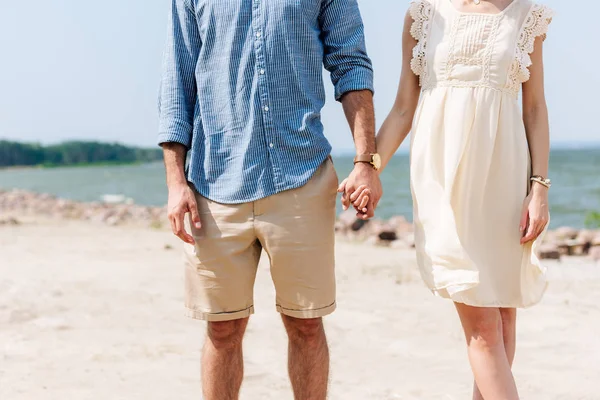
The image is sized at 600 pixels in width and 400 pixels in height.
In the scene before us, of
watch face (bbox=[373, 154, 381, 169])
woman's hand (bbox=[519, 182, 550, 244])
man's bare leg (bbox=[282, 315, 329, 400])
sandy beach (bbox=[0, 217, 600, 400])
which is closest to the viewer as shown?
woman's hand (bbox=[519, 182, 550, 244])

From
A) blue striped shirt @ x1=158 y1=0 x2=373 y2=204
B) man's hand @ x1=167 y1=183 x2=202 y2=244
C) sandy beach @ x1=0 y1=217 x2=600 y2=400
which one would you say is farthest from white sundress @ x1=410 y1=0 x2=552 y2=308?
sandy beach @ x1=0 y1=217 x2=600 y2=400

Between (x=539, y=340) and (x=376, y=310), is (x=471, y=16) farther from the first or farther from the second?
(x=376, y=310)

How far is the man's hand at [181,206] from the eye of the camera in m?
2.84

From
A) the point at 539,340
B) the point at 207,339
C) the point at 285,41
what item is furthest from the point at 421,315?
the point at 285,41

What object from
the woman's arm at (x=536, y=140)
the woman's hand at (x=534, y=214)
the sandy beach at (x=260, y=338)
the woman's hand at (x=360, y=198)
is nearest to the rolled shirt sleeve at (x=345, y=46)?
the woman's hand at (x=360, y=198)

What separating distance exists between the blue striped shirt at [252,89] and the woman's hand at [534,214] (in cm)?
73

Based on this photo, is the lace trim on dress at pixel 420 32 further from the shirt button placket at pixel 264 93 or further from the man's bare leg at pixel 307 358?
the man's bare leg at pixel 307 358

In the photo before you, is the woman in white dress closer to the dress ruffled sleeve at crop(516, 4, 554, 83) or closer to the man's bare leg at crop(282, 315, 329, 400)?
the dress ruffled sleeve at crop(516, 4, 554, 83)

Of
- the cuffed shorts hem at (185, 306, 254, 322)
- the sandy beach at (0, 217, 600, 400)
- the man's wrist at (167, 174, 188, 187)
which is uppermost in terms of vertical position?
the man's wrist at (167, 174, 188, 187)

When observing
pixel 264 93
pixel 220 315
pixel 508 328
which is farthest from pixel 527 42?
pixel 220 315

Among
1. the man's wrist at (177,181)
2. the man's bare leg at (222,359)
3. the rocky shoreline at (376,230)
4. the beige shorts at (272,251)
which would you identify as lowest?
the rocky shoreline at (376,230)

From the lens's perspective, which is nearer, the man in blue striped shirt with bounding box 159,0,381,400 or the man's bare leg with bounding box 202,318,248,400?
the man in blue striped shirt with bounding box 159,0,381,400

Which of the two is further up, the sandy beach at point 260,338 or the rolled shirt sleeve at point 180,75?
the rolled shirt sleeve at point 180,75

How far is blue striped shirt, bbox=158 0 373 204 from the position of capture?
2809 millimetres
